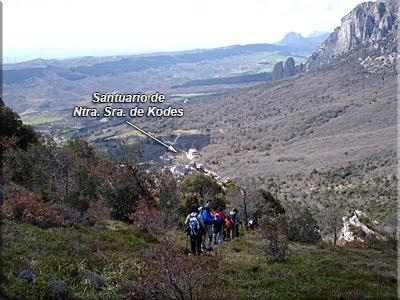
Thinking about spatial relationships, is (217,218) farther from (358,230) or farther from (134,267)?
(358,230)

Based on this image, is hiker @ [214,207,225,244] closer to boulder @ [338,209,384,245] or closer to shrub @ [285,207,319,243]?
shrub @ [285,207,319,243]

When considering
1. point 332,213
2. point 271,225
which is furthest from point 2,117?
point 332,213

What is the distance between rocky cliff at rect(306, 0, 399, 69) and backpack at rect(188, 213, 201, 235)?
145 metres

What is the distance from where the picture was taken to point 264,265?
1094 cm

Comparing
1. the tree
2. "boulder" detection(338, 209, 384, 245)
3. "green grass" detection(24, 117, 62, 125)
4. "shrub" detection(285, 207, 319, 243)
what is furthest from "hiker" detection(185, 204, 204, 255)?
"green grass" detection(24, 117, 62, 125)

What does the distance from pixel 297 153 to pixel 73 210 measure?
6960cm

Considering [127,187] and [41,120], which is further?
[41,120]

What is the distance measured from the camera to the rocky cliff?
142 metres

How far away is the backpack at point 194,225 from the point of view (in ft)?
36.4

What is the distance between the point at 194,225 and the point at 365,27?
166 m

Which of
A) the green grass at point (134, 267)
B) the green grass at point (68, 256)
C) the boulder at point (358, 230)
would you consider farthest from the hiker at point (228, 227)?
the boulder at point (358, 230)

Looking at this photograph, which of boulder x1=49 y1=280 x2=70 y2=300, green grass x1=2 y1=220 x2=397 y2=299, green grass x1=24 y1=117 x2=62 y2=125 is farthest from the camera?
green grass x1=24 y1=117 x2=62 y2=125

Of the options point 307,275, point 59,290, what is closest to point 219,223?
point 307,275

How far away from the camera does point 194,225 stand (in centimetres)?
1112
